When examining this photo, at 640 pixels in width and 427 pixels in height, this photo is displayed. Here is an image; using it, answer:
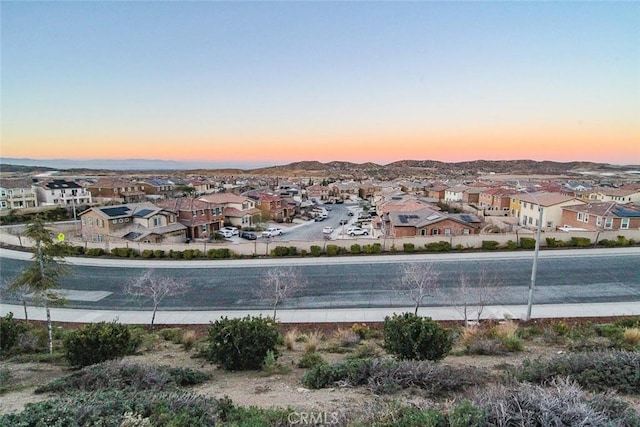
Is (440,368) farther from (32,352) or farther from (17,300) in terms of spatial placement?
(17,300)

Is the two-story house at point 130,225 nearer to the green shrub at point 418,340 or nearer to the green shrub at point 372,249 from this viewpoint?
the green shrub at point 372,249

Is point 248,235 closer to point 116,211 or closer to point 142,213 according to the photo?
point 142,213

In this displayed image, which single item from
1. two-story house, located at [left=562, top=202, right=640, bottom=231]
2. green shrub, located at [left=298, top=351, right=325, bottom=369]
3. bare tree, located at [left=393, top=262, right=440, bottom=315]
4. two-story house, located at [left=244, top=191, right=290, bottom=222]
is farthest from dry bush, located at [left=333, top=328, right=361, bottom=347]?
two-story house, located at [left=244, top=191, right=290, bottom=222]

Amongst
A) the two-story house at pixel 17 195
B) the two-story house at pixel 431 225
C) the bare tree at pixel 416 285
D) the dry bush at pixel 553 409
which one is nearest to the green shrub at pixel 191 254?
the bare tree at pixel 416 285

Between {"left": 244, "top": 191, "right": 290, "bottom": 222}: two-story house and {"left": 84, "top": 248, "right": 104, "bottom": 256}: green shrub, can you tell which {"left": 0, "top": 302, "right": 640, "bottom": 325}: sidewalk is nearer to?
{"left": 84, "top": 248, "right": 104, "bottom": 256}: green shrub

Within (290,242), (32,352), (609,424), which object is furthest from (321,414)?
(290,242)
